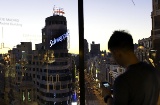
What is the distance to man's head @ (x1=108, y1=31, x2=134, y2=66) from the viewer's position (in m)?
1.11

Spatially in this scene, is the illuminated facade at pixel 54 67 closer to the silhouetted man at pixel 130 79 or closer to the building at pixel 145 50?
the building at pixel 145 50

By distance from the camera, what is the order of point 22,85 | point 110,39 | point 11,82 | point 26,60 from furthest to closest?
point 11,82 < point 26,60 < point 22,85 < point 110,39

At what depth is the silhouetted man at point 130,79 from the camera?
40.0 inches

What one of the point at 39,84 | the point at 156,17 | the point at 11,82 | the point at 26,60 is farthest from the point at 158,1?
the point at 11,82

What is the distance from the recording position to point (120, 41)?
112 centimetres

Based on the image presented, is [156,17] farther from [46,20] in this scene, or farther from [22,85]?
[22,85]

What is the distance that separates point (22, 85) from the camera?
102 ft

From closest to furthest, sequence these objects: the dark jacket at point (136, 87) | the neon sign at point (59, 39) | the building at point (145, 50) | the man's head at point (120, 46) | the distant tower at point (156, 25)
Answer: the dark jacket at point (136, 87) → the man's head at point (120, 46) → the building at point (145, 50) → the distant tower at point (156, 25) → the neon sign at point (59, 39)

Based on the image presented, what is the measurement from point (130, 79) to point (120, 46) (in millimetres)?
166

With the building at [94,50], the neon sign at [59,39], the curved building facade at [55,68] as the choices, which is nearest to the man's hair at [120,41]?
the curved building facade at [55,68]

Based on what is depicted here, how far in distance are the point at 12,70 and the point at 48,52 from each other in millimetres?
10060

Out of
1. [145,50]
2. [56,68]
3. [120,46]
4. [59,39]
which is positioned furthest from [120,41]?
[59,39]

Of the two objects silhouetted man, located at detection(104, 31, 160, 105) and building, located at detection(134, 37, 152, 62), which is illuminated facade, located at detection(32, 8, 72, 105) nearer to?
building, located at detection(134, 37, 152, 62)

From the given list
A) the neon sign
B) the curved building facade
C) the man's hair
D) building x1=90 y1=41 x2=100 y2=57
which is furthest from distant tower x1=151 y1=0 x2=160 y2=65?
building x1=90 y1=41 x2=100 y2=57
